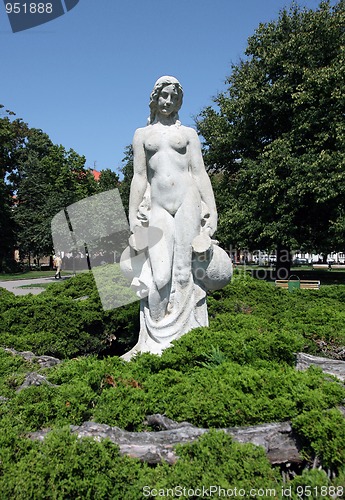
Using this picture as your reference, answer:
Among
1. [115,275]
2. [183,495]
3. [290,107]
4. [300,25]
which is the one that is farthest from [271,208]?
[183,495]

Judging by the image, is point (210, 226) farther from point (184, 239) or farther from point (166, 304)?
point (166, 304)

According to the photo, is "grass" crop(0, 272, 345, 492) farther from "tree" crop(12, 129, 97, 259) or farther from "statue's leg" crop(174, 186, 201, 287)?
"tree" crop(12, 129, 97, 259)

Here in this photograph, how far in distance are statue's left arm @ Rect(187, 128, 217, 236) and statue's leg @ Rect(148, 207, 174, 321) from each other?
0.49m

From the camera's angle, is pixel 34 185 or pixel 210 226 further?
pixel 34 185

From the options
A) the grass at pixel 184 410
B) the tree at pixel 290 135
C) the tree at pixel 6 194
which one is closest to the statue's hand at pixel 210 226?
the grass at pixel 184 410

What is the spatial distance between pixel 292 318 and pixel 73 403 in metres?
3.73

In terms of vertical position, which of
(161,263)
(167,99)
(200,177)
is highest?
(167,99)

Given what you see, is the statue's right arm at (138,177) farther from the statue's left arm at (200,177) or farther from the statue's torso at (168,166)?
the statue's left arm at (200,177)

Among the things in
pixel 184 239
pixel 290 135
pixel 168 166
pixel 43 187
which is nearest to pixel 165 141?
pixel 168 166

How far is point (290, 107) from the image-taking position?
18.0m

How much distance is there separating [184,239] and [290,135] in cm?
1426

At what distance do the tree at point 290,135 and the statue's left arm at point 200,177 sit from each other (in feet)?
39.0

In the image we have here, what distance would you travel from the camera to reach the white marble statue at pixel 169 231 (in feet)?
15.4

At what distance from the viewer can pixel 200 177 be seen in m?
4.99
